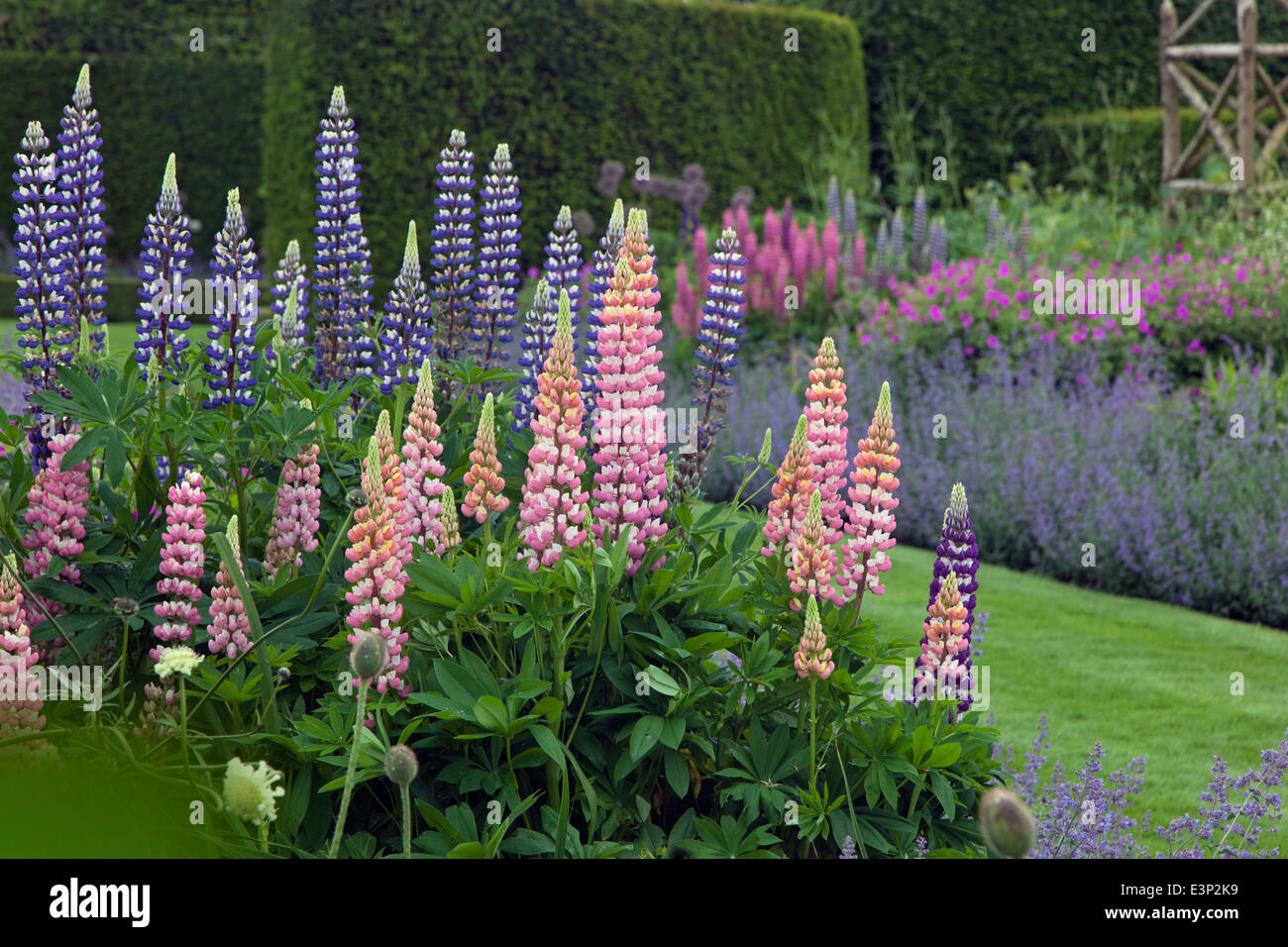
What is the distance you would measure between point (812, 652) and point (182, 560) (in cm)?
110

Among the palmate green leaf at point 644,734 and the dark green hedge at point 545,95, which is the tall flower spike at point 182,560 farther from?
the dark green hedge at point 545,95

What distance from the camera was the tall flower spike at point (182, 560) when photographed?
2205mm

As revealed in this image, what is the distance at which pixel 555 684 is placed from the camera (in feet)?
6.91

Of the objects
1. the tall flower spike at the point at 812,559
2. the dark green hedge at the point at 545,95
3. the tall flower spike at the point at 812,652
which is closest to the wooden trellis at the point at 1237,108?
the dark green hedge at the point at 545,95

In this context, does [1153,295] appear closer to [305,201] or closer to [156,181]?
[305,201]

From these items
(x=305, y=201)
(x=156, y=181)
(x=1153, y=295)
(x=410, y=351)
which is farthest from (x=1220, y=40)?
(x=410, y=351)

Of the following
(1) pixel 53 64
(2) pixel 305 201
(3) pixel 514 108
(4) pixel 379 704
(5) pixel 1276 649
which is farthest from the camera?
(1) pixel 53 64

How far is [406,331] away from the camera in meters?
3.14

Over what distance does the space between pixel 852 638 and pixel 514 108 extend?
10.5 m

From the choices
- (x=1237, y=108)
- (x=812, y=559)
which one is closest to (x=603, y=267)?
(x=812, y=559)

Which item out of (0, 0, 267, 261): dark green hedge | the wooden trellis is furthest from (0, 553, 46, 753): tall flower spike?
(0, 0, 267, 261): dark green hedge

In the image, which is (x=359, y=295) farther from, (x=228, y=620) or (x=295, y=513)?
(x=228, y=620)

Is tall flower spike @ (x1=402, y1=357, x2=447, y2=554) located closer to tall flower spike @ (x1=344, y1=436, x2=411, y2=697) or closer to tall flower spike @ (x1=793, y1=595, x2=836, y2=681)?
tall flower spike @ (x1=344, y1=436, x2=411, y2=697)

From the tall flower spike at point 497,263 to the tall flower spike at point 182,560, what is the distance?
3.48ft
